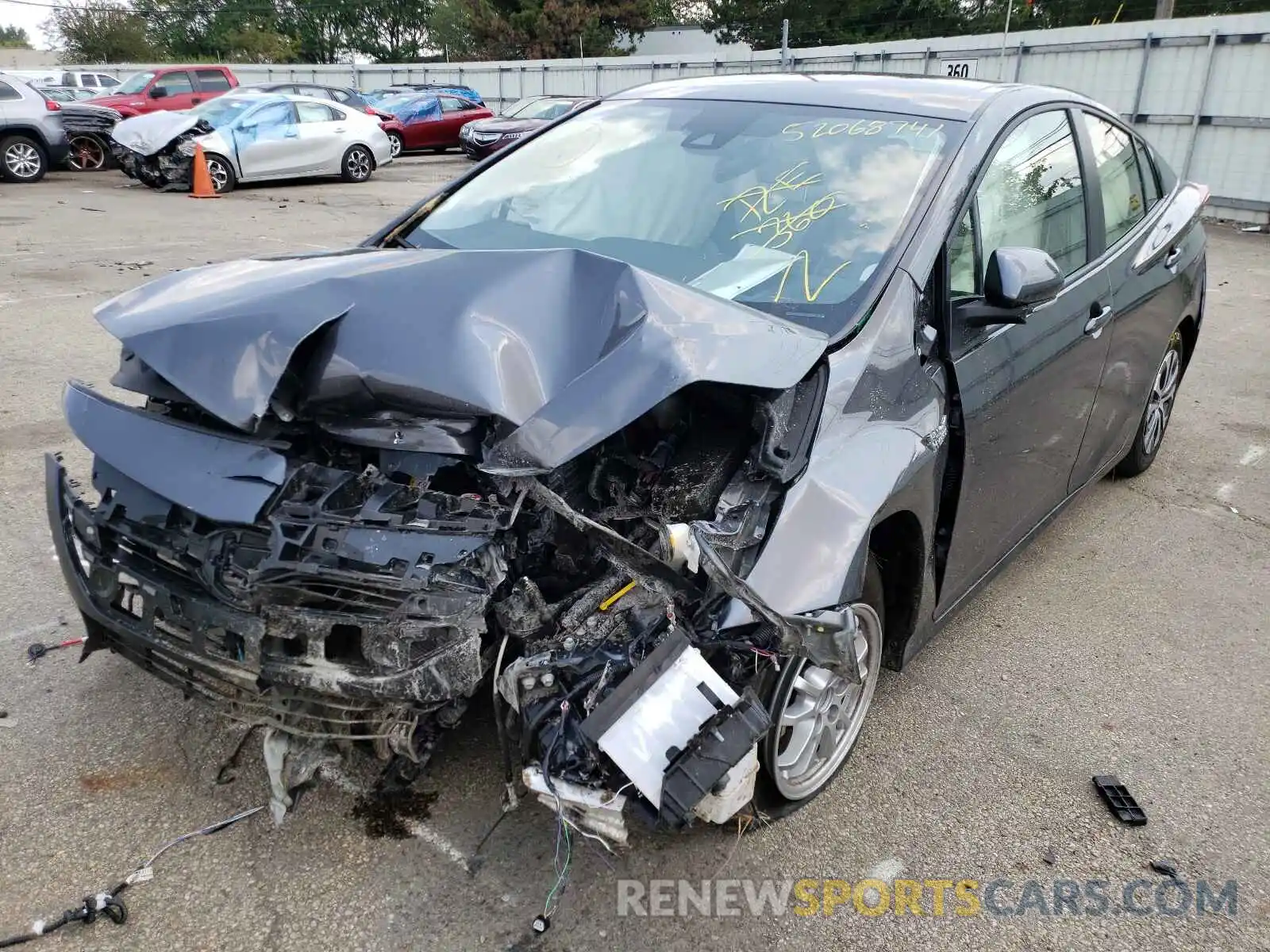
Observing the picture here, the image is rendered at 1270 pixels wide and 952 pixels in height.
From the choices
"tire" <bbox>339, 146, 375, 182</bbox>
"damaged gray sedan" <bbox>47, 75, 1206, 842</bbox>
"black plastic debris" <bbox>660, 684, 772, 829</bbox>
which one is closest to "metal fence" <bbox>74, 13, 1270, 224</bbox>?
"tire" <bbox>339, 146, 375, 182</bbox>

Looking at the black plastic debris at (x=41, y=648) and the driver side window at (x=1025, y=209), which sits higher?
the driver side window at (x=1025, y=209)

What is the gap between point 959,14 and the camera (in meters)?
33.3

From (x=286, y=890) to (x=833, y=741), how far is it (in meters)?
1.49

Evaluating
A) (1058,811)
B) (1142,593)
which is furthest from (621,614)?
(1142,593)

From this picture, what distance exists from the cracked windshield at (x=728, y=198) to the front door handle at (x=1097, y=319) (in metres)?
0.90

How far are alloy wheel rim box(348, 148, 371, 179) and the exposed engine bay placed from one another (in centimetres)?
1500

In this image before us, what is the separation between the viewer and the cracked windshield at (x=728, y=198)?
2.83 m

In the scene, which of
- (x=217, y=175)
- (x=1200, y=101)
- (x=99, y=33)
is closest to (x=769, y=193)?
(x=217, y=175)

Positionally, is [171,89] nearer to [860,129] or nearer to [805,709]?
[860,129]

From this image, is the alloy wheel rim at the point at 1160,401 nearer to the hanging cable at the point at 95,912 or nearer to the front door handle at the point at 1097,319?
the front door handle at the point at 1097,319

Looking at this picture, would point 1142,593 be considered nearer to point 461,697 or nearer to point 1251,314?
point 461,697

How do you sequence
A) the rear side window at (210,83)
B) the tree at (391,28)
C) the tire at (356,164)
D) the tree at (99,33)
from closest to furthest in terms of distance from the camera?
1. the tire at (356,164)
2. the rear side window at (210,83)
3. the tree at (99,33)
4. the tree at (391,28)

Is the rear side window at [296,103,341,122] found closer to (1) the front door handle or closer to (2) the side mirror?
(1) the front door handle

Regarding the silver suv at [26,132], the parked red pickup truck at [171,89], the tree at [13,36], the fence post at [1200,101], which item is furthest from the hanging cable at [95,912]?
the tree at [13,36]
